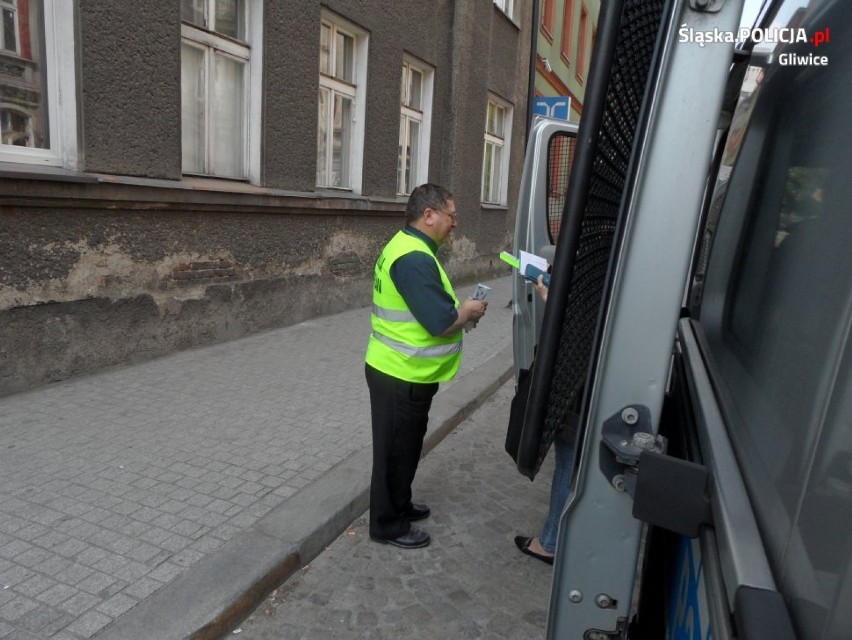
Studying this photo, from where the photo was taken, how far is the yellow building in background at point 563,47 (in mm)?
17547

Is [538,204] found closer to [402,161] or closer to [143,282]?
[143,282]

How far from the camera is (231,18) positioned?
6996 mm

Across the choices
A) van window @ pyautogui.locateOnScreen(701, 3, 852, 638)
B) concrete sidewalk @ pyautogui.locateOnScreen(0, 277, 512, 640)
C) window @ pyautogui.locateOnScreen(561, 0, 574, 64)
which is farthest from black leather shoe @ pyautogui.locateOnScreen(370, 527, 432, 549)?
window @ pyautogui.locateOnScreen(561, 0, 574, 64)

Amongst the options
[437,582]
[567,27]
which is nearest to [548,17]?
[567,27]

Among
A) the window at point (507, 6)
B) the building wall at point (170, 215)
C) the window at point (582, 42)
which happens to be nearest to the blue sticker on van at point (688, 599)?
the building wall at point (170, 215)

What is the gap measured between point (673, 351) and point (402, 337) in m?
1.89

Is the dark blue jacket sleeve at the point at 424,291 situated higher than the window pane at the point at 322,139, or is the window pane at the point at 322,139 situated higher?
the window pane at the point at 322,139

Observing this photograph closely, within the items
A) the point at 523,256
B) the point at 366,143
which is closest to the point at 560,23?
the point at 366,143

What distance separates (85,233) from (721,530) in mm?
5409

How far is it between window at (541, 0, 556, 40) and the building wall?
8.19 meters

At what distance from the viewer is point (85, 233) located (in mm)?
5352

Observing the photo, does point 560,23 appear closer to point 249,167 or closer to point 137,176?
point 249,167

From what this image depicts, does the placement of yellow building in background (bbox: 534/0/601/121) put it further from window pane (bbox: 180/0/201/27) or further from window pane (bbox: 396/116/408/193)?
window pane (bbox: 180/0/201/27)

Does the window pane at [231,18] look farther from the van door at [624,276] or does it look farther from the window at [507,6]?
the window at [507,6]
